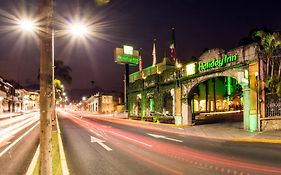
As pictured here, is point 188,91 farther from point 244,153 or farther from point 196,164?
point 196,164

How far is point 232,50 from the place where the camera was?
956 inches

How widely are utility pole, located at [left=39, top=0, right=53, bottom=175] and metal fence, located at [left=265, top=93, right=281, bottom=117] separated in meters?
20.4

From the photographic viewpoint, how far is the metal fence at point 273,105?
2058cm

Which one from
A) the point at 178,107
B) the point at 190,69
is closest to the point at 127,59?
the point at 178,107

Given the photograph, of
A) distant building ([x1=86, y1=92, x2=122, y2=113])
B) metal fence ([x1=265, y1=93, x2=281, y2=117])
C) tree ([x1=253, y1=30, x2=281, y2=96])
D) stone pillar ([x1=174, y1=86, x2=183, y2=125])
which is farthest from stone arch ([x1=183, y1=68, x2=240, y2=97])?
distant building ([x1=86, y1=92, x2=122, y2=113])

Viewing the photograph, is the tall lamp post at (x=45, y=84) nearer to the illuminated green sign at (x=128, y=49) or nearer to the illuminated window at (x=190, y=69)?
the illuminated window at (x=190, y=69)

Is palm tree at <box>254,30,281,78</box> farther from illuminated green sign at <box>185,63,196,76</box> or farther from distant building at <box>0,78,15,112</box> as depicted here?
distant building at <box>0,78,15,112</box>

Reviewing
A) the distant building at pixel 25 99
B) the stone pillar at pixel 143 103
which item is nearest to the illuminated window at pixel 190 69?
the stone pillar at pixel 143 103

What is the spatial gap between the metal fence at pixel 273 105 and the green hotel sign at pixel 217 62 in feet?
15.8

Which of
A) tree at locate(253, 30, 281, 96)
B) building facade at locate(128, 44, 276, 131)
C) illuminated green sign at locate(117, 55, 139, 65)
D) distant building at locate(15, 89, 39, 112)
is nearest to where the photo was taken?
tree at locate(253, 30, 281, 96)

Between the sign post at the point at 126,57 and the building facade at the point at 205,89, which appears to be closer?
the building facade at the point at 205,89

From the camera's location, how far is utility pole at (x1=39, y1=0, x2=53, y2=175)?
15.7ft

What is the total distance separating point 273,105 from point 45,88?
20647 millimetres

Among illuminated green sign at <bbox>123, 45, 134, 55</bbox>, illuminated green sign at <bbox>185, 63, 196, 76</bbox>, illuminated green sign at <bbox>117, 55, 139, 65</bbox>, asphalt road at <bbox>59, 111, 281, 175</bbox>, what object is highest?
illuminated green sign at <bbox>123, 45, 134, 55</bbox>
